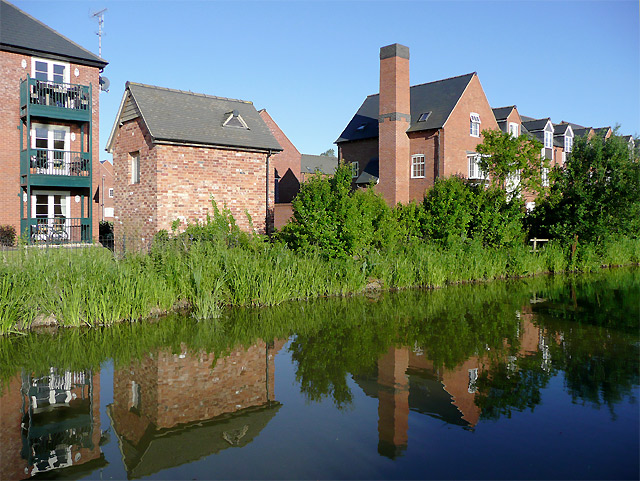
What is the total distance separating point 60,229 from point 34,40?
27.9ft

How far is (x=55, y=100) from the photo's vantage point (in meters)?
23.3

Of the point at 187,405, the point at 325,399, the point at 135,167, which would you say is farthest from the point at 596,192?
the point at 187,405

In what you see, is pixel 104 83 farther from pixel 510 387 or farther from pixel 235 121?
pixel 510 387

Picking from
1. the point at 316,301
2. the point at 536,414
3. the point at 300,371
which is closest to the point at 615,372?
the point at 536,414

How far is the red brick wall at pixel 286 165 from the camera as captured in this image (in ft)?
134

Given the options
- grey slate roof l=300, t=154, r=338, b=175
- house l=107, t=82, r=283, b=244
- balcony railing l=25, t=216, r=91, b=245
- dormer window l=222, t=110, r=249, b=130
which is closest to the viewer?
house l=107, t=82, r=283, b=244

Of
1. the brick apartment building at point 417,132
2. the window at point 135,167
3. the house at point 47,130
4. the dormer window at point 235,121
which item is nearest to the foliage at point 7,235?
the house at point 47,130

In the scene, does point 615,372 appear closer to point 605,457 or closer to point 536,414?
point 536,414

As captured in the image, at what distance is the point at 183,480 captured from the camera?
15.9 ft

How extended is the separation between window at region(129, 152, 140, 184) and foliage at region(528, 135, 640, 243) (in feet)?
57.6

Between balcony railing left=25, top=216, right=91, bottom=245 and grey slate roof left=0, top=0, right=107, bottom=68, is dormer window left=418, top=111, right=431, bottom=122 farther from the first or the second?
balcony railing left=25, top=216, right=91, bottom=245

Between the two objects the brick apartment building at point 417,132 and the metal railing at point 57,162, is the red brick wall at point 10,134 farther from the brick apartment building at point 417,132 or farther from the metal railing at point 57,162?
the brick apartment building at point 417,132

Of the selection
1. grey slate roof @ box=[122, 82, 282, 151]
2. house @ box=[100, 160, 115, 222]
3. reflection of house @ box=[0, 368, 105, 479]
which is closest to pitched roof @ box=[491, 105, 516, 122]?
grey slate roof @ box=[122, 82, 282, 151]

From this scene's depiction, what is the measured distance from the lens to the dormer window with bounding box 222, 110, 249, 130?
20.3m
